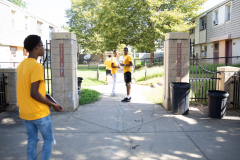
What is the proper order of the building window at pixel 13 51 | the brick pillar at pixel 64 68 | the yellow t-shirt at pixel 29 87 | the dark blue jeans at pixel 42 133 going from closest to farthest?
the yellow t-shirt at pixel 29 87
the dark blue jeans at pixel 42 133
the brick pillar at pixel 64 68
the building window at pixel 13 51

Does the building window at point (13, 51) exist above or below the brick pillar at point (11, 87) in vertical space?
above

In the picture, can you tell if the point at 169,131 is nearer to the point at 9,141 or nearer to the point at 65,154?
the point at 65,154

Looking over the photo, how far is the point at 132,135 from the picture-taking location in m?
4.62

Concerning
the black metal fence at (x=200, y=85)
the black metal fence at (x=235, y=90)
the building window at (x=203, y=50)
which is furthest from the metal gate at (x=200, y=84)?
the building window at (x=203, y=50)

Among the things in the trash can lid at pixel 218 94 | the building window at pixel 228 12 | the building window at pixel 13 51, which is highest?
the building window at pixel 228 12

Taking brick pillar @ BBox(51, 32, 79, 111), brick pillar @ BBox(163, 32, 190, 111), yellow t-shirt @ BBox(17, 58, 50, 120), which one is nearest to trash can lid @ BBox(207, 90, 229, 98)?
brick pillar @ BBox(163, 32, 190, 111)

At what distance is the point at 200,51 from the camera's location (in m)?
25.7

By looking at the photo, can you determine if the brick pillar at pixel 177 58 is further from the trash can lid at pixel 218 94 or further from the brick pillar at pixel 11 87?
the brick pillar at pixel 11 87

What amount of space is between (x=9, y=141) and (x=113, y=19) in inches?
794

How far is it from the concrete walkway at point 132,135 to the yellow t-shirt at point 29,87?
129 cm

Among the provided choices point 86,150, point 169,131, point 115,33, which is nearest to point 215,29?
point 115,33

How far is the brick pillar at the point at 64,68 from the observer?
21.3 ft

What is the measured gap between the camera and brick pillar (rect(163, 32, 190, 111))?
6668 millimetres

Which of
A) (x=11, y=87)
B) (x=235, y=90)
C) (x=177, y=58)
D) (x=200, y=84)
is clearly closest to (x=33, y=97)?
(x=11, y=87)
